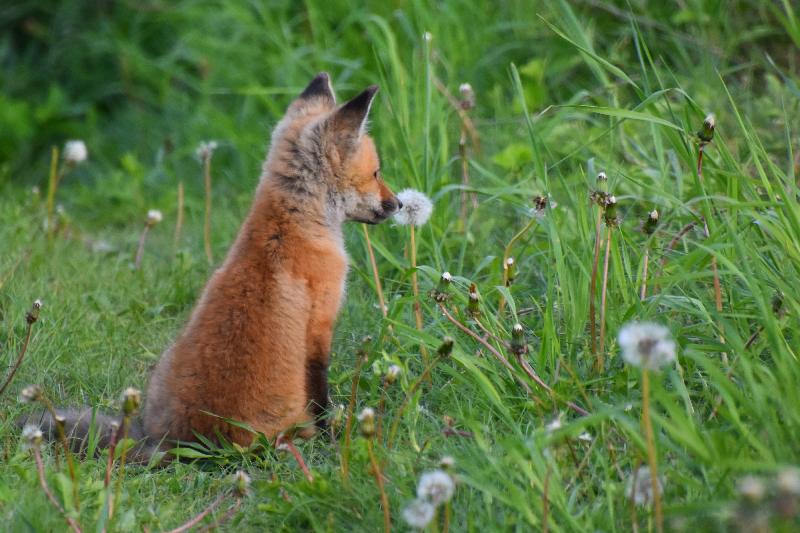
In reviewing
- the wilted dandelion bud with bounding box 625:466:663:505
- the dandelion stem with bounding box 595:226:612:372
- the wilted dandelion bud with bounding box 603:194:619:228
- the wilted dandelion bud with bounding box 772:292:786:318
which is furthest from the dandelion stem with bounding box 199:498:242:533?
the wilted dandelion bud with bounding box 772:292:786:318

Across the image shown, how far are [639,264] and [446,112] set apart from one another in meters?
2.21

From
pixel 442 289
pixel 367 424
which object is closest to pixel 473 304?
pixel 442 289

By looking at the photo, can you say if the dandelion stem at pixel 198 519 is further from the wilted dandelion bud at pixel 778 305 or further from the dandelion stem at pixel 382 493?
the wilted dandelion bud at pixel 778 305

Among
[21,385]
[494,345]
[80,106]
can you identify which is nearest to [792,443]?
[494,345]

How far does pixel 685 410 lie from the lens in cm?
335

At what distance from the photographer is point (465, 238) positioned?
4844mm

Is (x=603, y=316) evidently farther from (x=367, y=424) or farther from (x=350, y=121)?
(x=350, y=121)

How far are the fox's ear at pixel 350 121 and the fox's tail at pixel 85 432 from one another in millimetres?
1437

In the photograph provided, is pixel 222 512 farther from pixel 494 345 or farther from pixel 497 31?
pixel 497 31

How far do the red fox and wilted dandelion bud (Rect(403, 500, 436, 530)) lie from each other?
1177mm

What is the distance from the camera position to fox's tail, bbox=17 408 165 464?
383 cm

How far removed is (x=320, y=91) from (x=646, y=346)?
2.73 meters

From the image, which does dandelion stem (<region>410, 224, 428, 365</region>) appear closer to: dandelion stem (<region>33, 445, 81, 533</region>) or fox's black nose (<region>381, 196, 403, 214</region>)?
fox's black nose (<region>381, 196, 403, 214</region>)

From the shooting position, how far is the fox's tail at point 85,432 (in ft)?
12.6
